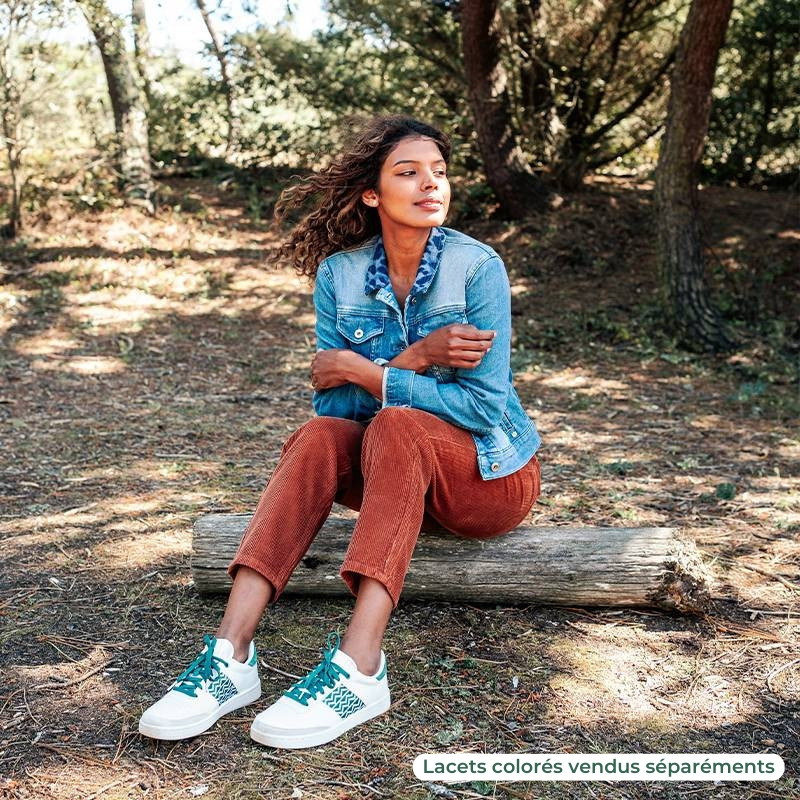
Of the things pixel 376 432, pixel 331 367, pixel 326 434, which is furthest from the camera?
pixel 331 367

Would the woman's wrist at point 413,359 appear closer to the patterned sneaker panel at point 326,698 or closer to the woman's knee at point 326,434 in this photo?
the woman's knee at point 326,434

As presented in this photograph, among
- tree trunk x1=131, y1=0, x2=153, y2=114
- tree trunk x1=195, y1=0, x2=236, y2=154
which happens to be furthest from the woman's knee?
tree trunk x1=195, y1=0, x2=236, y2=154

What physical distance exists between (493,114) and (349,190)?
657 cm

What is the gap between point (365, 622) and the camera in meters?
2.53

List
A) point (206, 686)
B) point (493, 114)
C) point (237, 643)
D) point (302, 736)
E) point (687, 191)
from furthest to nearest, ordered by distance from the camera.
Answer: point (493, 114), point (687, 191), point (237, 643), point (206, 686), point (302, 736)

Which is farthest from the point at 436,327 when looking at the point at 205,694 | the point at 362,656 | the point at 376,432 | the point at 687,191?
the point at 687,191

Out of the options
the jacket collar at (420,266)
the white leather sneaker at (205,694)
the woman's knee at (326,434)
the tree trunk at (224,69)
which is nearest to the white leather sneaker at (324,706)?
the white leather sneaker at (205,694)

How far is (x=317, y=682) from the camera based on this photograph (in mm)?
2486

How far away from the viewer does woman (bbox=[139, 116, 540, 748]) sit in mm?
2518

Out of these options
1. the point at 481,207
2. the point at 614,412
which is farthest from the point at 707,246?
the point at 614,412

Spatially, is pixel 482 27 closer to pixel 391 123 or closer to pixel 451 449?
pixel 391 123

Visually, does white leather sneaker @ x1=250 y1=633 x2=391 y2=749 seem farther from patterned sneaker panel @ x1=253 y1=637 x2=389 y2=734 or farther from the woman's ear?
the woman's ear

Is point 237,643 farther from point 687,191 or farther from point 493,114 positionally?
point 493,114

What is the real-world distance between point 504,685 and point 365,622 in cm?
51
